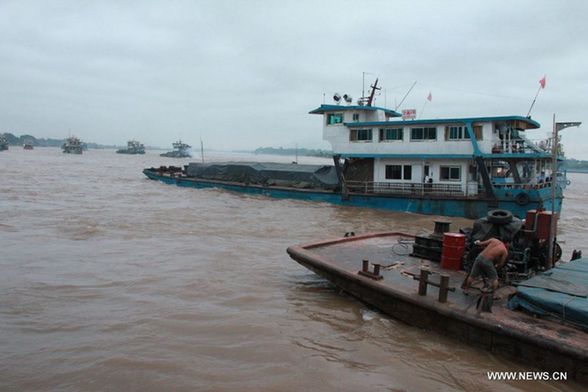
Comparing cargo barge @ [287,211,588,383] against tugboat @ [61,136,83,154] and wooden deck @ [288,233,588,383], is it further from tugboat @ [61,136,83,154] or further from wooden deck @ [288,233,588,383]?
tugboat @ [61,136,83,154]

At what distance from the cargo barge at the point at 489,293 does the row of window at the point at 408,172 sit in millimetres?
12426

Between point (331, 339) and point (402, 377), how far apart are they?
1.32 metres

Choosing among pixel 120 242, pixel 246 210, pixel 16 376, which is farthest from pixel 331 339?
pixel 246 210

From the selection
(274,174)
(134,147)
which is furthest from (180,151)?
(274,174)

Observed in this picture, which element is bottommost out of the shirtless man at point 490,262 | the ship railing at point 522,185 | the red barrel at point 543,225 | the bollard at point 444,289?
the bollard at point 444,289

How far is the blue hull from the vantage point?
58.6 ft

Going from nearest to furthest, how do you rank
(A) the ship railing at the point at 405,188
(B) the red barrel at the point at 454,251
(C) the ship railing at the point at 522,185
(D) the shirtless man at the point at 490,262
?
(D) the shirtless man at the point at 490,262 → (B) the red barrel at the point at 454,251 → (C) the ship railing at the point at 522,185 → (A) the ship railing at the point at 405,188

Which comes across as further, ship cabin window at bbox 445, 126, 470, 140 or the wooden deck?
ship cabin window at bbox 445, 126, 470, 140

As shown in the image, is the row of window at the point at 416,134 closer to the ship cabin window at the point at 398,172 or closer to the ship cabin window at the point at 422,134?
the ship cabin window at the point at 422,134

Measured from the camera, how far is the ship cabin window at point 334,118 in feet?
78.4

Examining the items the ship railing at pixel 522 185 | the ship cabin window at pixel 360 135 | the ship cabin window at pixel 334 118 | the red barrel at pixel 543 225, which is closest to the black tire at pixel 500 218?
the red barrel at pixel 543 225

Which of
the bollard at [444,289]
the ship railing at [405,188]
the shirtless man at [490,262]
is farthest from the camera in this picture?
the ship railing at [405,188]

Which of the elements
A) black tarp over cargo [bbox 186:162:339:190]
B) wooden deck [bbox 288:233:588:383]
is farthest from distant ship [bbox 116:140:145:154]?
wooden deck [bbox 288:233:588:383]

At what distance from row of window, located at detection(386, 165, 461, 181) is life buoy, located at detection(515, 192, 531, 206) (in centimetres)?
303
